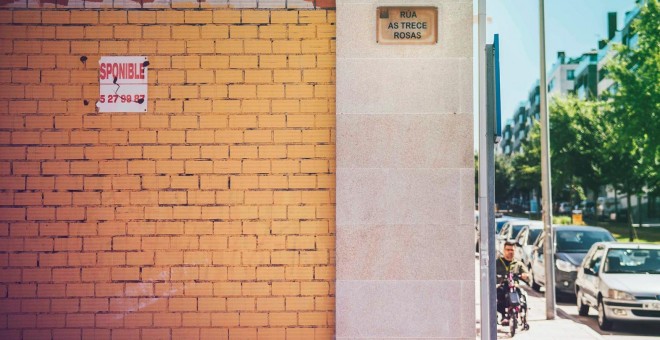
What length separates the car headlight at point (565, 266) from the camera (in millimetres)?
16922

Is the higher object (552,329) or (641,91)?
(641,91)

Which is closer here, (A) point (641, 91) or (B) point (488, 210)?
(B) point (488, 210)

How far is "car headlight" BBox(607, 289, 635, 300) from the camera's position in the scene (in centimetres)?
1254

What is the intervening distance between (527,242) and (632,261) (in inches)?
301

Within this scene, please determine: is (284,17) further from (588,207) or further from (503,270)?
(588,207)

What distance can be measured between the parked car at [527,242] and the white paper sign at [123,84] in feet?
51.3

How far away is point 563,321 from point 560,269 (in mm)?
3301

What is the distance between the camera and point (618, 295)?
12.6 meters

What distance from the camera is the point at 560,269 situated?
17.2 meters

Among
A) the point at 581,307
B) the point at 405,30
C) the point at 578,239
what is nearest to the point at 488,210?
the point at 405,30

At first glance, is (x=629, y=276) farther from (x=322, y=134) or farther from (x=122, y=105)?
(x=122, y=105)

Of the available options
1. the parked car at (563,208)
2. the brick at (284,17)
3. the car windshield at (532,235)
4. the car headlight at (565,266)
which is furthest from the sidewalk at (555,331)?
the parked car at (563,208)

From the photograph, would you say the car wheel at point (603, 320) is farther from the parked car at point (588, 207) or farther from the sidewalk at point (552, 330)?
the parked car at point (588, 207)

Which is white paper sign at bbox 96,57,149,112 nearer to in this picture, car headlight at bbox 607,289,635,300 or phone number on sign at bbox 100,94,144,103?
phone number on sign at bbox 100,94,144,103
